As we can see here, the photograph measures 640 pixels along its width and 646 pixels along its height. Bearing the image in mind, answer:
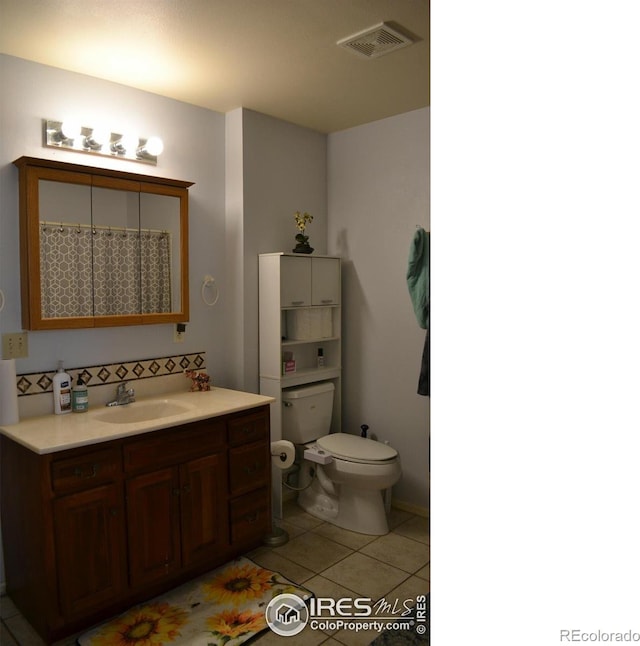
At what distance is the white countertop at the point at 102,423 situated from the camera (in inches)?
81.7

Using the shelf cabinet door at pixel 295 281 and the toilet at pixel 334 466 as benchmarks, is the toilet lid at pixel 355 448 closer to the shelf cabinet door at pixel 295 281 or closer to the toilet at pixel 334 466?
the toilet at pixel 334 466

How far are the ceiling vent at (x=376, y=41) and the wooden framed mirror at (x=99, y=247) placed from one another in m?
1.16

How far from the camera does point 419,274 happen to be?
2.71 meters

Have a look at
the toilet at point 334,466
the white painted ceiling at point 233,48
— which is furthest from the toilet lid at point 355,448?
the white painted ceiling at point 233,48

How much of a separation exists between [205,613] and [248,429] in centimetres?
84

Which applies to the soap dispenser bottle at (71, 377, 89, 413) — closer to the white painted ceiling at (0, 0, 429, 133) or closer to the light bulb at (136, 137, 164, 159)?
the light bulb at (136, 137, 164, 159)

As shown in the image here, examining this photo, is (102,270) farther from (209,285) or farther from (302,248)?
(302,248)

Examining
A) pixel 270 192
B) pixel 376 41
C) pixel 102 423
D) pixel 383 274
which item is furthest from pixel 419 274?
pixel 102 423

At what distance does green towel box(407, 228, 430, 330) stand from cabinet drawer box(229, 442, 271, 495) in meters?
1.08

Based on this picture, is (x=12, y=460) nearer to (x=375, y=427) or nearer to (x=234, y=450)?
(x=234, y=450)

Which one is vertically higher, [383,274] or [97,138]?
[97,138]
